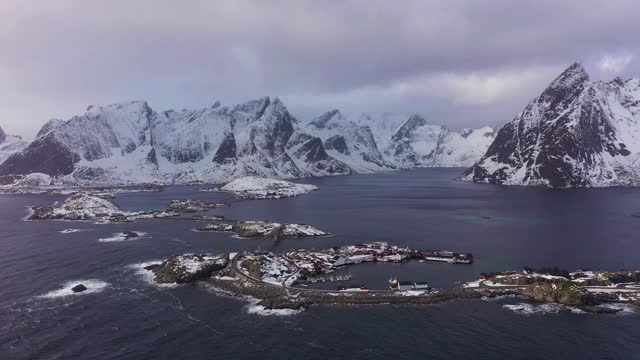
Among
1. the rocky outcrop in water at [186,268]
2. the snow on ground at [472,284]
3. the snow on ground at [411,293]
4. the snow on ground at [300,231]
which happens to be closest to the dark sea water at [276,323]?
the rocky outcrop in water at [186,268]

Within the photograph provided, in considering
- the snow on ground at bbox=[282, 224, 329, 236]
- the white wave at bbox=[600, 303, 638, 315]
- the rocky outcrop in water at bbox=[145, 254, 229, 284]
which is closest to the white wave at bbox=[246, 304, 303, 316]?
the rocky outcrop in water at bbox=[145, 254, 229, 284]

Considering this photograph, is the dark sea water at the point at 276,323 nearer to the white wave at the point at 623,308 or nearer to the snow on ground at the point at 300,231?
the white wave at the point at 623,308

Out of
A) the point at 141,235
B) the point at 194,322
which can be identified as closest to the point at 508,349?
the point at 194,322

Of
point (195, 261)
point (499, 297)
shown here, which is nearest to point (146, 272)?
point (195, 261)

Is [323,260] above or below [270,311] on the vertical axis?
above

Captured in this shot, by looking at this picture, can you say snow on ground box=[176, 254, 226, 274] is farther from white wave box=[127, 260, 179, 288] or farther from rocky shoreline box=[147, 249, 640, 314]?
white wave box=[127, 260, 179, 288]

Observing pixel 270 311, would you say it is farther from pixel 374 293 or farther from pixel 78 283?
pixel 78 283
